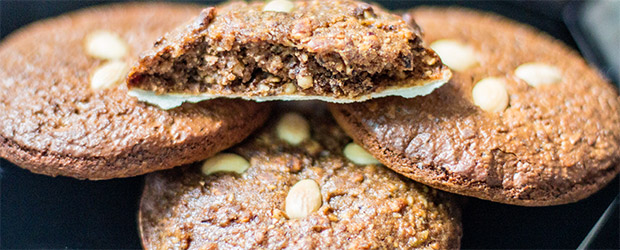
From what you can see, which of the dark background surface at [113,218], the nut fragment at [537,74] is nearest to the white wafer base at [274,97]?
the dark background surface at [113,218]

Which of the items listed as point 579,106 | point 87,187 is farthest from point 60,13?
point 579,106

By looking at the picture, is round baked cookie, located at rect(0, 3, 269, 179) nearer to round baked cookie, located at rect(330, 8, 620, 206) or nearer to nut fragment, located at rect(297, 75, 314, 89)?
nut fragment, located at rect(297, 75, 314, 89)

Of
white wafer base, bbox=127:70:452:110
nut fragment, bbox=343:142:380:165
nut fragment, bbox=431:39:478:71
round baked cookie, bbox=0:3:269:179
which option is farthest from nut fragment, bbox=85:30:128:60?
nut fragment, bbox=431:39:478:71

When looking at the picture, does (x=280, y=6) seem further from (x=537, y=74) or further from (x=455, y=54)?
(x=537, y=74)

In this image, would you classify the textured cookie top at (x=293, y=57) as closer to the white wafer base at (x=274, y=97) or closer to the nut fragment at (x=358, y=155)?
the white wafer base at (x=274, y=97)

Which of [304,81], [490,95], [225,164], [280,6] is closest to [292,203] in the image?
[225,164]
